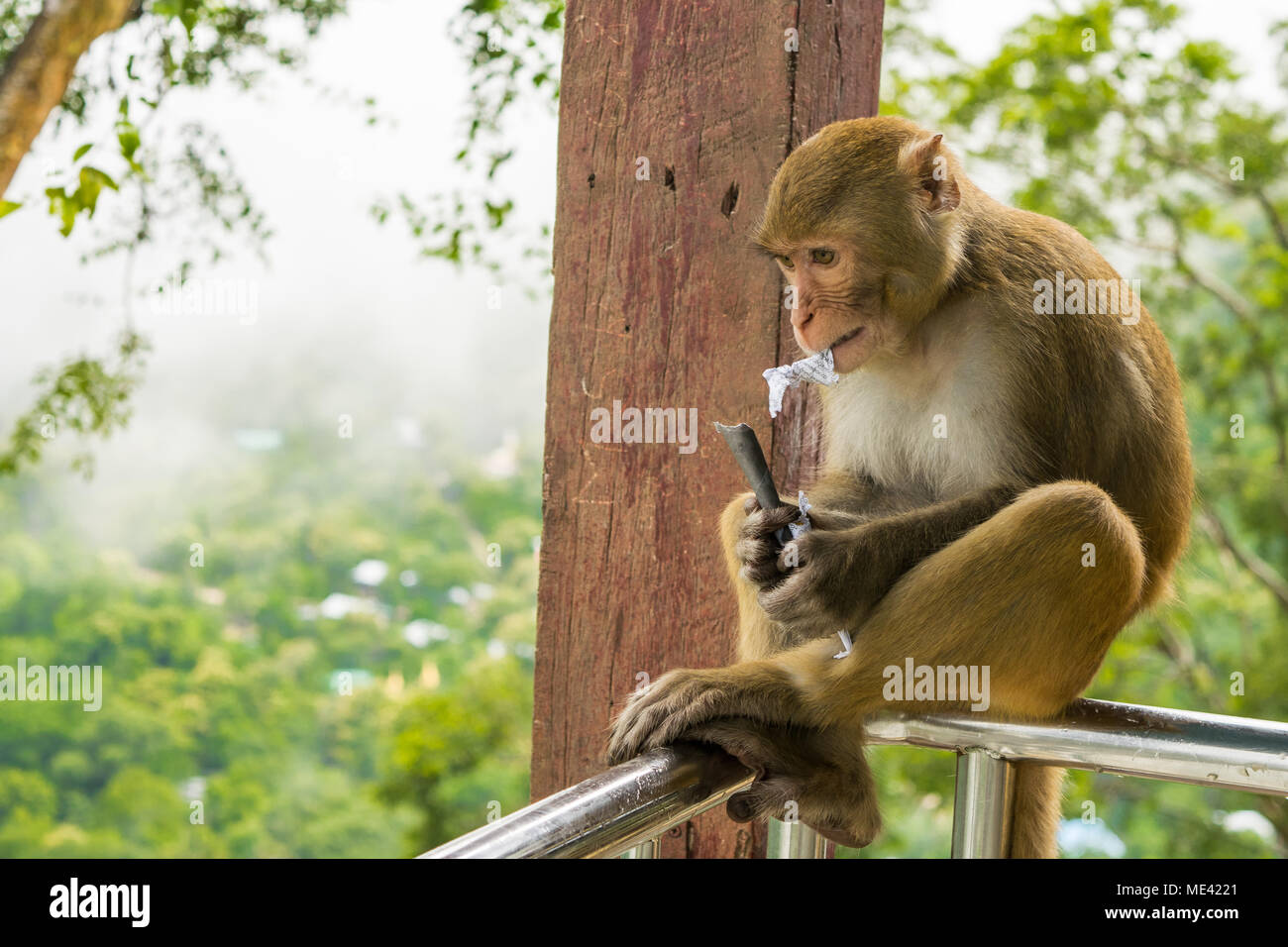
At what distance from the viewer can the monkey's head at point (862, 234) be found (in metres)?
2.20

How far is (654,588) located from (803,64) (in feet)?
3.43

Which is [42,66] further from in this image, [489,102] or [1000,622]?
[1000,622]

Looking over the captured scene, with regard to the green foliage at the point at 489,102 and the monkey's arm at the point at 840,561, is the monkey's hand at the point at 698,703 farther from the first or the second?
the green foliage at the point at 489,102

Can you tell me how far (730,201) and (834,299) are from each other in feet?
0.98

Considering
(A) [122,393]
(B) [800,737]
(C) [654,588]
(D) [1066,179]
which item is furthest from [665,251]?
(D) [1066,179]

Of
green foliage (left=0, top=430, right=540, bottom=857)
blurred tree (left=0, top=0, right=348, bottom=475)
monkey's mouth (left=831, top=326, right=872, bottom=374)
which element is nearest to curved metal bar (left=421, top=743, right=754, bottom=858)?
monkey's mouth (left=831, top=326, right=872, bottom=374)

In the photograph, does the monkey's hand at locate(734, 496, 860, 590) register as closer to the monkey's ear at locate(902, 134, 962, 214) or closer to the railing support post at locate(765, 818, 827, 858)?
the railing support post at locate(765, 818, 827, 858)

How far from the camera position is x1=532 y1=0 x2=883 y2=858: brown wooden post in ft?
7.68

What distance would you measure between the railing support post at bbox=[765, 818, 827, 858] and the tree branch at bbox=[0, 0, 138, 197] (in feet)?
12.0

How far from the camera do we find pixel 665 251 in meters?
2.41

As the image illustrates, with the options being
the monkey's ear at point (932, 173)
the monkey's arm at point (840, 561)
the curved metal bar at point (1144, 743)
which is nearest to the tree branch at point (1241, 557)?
the monkey's ear at point (932, 173)

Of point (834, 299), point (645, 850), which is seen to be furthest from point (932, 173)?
point (645, 850)

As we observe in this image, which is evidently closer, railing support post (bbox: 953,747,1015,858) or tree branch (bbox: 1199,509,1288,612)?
railing support post (bbox: 953,747,1015,858)
